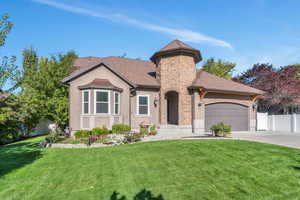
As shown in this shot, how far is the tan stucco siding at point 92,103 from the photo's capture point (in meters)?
12.1

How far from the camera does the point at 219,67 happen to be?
32.0 m

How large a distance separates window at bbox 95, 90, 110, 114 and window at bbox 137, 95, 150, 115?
2823 mm

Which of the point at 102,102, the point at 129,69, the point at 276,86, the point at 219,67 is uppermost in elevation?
the point at 219,67

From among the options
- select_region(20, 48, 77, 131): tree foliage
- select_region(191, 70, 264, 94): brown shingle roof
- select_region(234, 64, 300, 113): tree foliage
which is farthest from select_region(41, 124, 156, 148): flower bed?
select_region(234, 64, 300, 113): tree foliage

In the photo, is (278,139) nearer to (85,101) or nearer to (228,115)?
(228,115)

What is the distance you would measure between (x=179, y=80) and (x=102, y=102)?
6368mm

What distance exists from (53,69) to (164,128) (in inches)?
466

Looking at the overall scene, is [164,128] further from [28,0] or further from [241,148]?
[28,0]

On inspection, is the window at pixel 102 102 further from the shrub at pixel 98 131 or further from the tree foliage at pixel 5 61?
the tree foliage at pixel 5 61

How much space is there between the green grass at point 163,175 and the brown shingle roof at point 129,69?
7658 mm

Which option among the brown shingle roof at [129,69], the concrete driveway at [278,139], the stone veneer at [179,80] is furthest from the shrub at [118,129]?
the concrete driveway at [278,139]

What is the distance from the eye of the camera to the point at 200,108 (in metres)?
13.8

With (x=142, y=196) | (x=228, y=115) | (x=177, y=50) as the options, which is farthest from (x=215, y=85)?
(x=142, y=196)

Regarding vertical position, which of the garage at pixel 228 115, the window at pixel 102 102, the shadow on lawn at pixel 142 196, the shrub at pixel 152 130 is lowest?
the shadow on lawn at pixel 142 196
